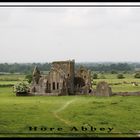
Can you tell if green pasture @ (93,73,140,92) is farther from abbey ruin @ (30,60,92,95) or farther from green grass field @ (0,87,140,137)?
green grass field @ (0,87,140,137)

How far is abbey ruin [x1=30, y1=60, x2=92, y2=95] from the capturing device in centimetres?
3659

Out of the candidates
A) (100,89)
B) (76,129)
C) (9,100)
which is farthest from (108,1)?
(100,89)

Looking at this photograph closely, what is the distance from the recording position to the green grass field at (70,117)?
17703 millimetres

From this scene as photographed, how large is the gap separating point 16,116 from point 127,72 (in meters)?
20.4

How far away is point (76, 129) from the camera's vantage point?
18.3m

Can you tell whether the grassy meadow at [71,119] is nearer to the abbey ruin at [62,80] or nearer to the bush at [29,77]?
the abbey ruin at [62,80]

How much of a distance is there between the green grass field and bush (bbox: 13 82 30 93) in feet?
14.3

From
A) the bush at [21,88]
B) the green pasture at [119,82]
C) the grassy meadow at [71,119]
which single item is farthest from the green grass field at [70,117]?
the green pasture at [119,82]

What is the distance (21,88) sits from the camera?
1350 inches

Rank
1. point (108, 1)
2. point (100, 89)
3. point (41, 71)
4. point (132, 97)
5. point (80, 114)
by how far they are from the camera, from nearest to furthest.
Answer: point (108, 1) < point (80, 114) < point (132, 97) < point (100, 89) < point (41, 71)

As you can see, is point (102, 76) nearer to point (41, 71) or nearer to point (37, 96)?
point (41, 71)

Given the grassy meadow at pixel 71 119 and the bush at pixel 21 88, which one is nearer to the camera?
the grassy meadow at pixel 71 119

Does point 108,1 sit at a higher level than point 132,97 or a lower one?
higher

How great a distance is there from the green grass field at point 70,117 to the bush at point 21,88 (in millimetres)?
4356
